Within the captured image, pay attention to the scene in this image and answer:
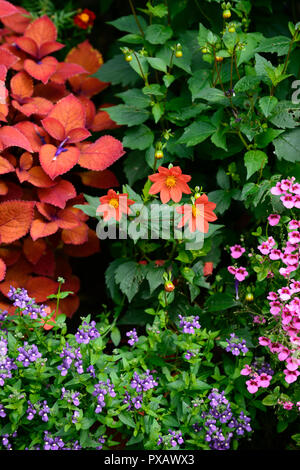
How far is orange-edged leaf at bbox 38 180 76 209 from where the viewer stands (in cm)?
197

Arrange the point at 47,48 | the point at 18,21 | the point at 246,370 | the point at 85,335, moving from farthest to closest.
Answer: the point at 18,21
the point at 47,48
the point at 246,370
the point at 85,335

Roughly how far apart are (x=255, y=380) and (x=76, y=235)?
84cm

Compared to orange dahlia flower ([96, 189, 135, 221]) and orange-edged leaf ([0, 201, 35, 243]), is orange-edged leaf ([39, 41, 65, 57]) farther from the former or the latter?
orange dahlia flower ([96, 189, 135, 221])

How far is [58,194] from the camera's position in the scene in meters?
2.00

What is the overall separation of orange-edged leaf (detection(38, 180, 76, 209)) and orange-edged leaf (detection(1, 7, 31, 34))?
78 cm

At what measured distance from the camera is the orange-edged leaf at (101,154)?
2027 millimetres

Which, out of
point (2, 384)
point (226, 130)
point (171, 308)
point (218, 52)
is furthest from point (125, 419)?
point (218, 52)

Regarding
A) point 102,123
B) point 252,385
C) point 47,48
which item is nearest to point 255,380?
point 252,385

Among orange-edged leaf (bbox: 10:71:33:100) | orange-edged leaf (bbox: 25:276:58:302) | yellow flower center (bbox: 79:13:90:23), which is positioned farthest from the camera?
yellow flower center (bbox: 79:13:90:23)

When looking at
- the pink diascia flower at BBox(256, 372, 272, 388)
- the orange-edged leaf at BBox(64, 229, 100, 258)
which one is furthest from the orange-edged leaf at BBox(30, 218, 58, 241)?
the pink diascia flower at BBox(256, 372, 272, 388)

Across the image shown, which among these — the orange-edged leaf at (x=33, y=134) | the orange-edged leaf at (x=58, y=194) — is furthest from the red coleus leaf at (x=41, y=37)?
the orange-edged leaf at (x=58, y=194)

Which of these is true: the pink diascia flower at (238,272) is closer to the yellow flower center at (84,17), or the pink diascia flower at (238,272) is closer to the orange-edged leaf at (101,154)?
the orange-edged leaf at (101,154)

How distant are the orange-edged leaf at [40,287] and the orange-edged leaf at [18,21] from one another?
1089 mm

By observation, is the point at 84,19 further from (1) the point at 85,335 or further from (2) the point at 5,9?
(1) the point at 85,335
